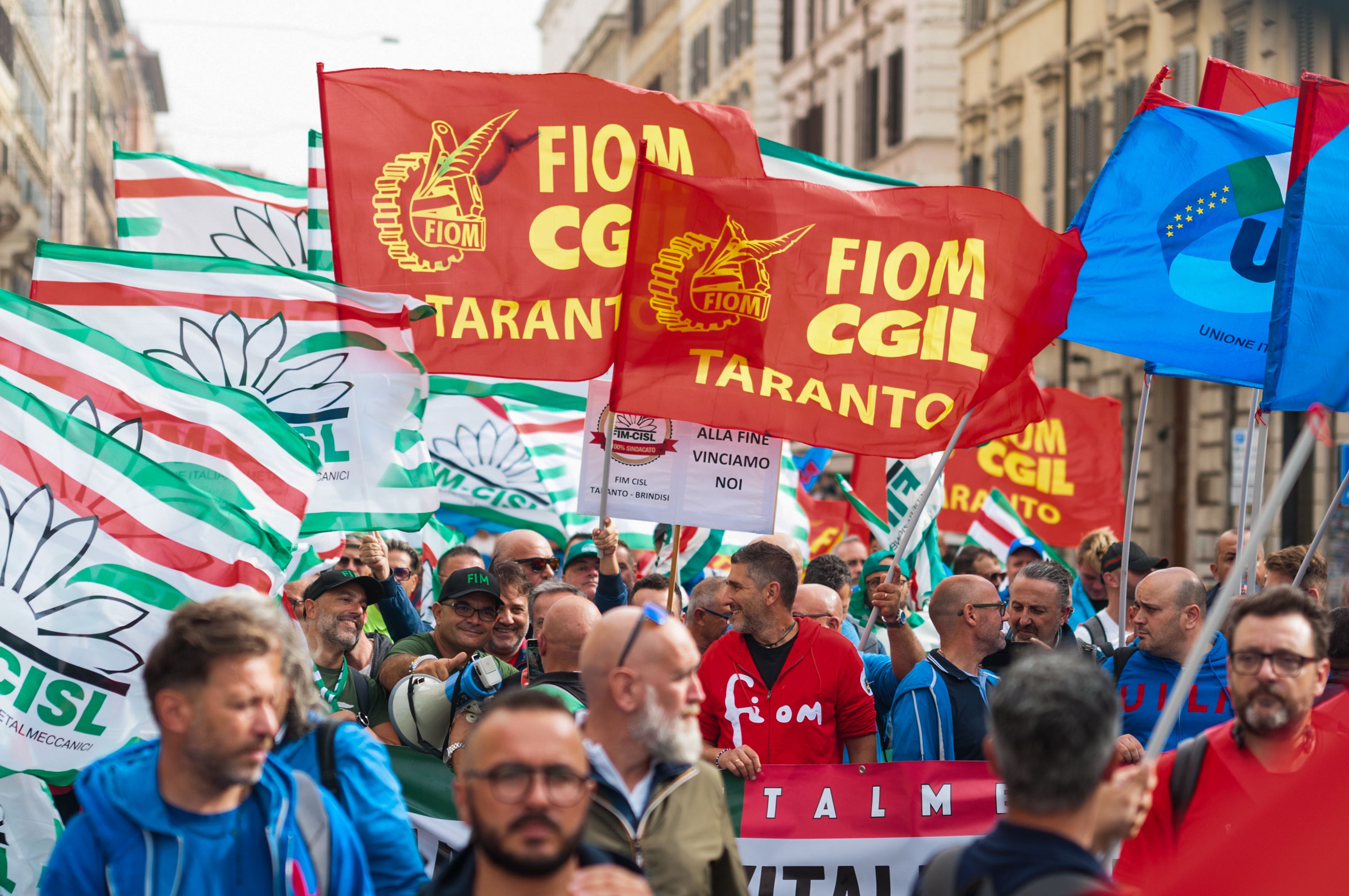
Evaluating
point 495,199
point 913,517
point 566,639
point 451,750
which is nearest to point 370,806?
Answer: point 566,639

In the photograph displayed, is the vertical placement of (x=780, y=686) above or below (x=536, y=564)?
below

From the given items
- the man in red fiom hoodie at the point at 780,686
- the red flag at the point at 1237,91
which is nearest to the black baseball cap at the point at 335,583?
the man in red fiom hoodie at the point at 780,686

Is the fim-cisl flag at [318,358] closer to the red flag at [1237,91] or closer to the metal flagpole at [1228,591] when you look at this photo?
the red flag at [1237,91]

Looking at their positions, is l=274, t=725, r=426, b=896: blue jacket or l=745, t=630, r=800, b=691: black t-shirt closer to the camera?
l=274, t=725, r=426, b=896: blue jacket

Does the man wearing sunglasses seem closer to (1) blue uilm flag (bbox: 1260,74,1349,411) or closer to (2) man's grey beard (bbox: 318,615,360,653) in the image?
(2) man's grey beard (bbox: 318,615,360,653)

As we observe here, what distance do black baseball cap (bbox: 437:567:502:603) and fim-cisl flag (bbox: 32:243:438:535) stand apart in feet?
2.98

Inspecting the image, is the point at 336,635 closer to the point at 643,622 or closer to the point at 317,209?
the point at 643,622

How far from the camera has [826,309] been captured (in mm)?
7230

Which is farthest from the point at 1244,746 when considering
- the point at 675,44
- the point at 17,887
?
the point at 675,44

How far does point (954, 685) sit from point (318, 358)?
129 inches

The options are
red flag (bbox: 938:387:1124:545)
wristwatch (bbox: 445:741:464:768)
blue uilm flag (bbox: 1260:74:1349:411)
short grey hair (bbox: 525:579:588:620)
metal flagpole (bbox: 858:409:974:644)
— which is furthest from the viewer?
red flag (bbox: 938:387:1124:545)

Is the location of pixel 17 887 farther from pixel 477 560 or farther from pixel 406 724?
pixel 477 560

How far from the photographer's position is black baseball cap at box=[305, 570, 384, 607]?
6.61 metres

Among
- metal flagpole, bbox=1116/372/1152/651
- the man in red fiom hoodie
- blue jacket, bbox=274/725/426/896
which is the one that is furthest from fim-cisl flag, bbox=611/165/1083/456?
blue jacket, bbox=274/725/426/896
